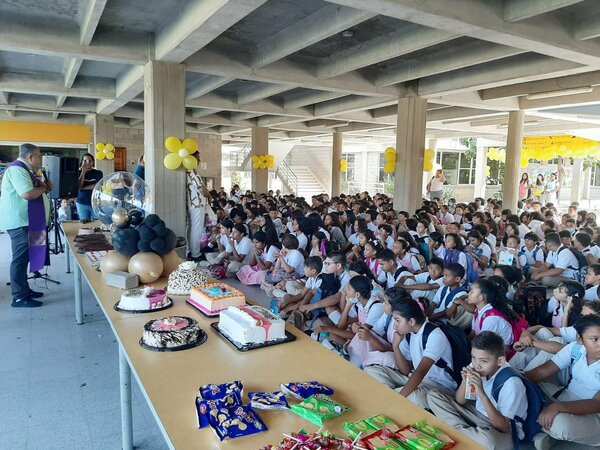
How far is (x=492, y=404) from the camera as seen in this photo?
2.32m

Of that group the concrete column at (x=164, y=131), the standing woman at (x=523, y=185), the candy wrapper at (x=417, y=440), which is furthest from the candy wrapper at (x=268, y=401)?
the standing woman at (x=523, y=185)

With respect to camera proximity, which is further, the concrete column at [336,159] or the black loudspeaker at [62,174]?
the concrete column at [336,159]

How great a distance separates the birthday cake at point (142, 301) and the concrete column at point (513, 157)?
10927mm

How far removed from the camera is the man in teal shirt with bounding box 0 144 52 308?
14.6ft

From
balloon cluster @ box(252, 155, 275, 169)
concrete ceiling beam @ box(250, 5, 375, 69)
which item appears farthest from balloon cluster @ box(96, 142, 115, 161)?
concrete ceiling beam @ box(250, 5, 375, 69)

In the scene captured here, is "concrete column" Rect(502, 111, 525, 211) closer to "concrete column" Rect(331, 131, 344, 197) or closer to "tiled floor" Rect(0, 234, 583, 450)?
"concrete column" Rect(331, 131, 344, 197)

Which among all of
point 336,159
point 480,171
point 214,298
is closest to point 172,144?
point 214,298

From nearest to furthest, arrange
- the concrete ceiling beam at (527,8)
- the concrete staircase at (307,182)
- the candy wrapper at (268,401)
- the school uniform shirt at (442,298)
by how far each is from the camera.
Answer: the candy wrapper at (268,401) → the school uniform shirt at (442,298) → the concrete ceiling beam at (527,8) → the concrete staircase at (307,182)

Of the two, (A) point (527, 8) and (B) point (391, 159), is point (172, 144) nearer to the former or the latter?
(A) point (527, 8)

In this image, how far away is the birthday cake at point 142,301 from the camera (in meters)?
2.51

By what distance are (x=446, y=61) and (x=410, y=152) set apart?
2.69 m

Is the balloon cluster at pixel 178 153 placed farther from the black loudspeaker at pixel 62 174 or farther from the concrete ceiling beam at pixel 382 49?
the concrete ceiling beam at pixel 382 49

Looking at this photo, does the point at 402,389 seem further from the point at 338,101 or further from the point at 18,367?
the point at 338,101

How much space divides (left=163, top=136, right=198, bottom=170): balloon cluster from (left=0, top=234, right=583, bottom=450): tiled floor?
252 cm
